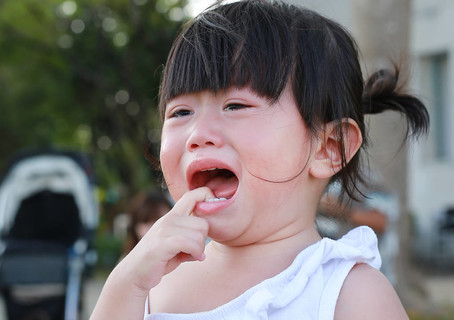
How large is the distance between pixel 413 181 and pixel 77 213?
7349 mm

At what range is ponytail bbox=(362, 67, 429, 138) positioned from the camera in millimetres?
1888

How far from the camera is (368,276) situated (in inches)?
54.9

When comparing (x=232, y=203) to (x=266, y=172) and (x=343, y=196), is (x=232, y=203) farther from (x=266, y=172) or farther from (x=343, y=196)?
(x=343, y=196)

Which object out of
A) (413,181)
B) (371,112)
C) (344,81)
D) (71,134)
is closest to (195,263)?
(344,81)

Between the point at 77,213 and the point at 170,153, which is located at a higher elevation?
the point at 170,153

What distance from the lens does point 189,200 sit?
1402 mm

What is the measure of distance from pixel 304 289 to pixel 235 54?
49 centimetres

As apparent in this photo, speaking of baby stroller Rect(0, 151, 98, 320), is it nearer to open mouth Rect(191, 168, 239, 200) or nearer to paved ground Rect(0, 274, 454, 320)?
paved ground Rect(0, 274, 454, 320)

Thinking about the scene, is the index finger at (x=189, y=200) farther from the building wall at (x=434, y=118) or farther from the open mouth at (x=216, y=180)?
the building wall at (x=434, y=118)

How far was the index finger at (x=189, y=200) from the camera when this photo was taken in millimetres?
1405

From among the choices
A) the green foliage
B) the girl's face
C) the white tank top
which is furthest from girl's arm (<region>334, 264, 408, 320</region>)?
the green foliage

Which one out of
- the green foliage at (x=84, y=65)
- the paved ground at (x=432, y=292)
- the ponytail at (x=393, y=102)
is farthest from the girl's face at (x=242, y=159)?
the green foliage at (x=84, y=65)

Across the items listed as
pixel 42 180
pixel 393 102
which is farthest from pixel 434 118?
pixel 393 102

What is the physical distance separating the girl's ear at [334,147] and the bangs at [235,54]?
17cm
